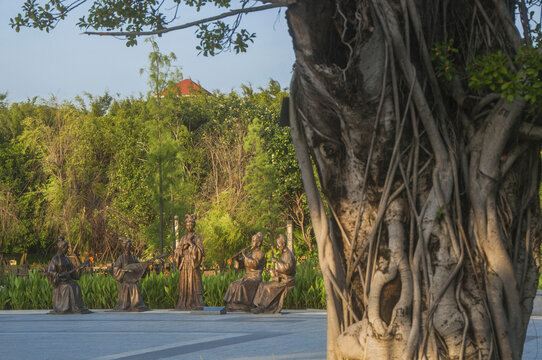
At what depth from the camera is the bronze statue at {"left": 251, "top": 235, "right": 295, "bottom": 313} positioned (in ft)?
49.3

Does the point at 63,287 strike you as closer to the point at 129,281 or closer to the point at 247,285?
the point at 129,281

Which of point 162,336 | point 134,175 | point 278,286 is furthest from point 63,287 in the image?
point 134,175

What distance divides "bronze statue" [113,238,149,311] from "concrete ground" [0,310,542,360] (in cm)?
44

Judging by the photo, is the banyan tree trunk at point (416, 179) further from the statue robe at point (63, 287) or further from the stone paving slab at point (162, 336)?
the statue robe at point (63, 287)

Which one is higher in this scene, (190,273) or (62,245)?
(62,245)

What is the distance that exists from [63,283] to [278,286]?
4.56m

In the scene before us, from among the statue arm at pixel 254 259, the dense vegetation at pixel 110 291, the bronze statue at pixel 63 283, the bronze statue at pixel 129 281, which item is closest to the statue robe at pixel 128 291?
the bronze statue at pixel 129 281

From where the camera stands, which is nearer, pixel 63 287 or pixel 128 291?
A: pixel 63 287

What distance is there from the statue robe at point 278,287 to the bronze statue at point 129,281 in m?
2.68

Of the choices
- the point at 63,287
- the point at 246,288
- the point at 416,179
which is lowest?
the point at 246,288

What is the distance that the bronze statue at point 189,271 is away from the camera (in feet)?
52.3

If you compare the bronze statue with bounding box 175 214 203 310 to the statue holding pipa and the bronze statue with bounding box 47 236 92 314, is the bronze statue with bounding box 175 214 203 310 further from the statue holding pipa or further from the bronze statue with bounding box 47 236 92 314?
the bronze statue with bounding box 47 236 92 314

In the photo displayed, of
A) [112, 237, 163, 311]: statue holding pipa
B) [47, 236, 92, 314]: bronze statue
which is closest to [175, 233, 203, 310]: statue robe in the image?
[112, 237, 163, 311]: statue holding pipa

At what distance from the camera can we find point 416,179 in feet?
15.6
